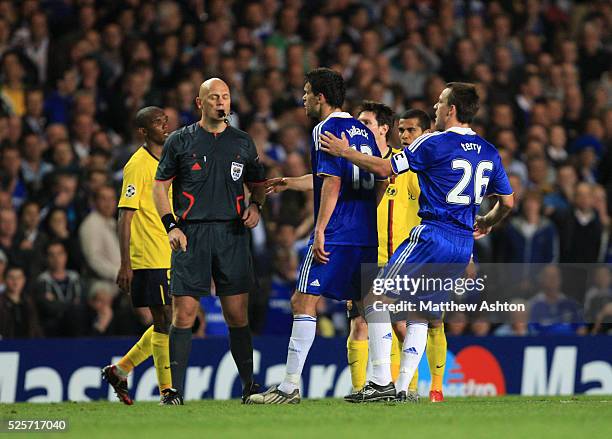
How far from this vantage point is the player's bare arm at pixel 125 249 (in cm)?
955

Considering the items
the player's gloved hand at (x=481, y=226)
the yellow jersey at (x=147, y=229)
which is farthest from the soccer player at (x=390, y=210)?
the yellow jersey at (x=147, y=229)

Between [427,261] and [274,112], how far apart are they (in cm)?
694

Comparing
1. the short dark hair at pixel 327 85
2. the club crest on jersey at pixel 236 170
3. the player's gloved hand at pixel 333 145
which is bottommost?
the club crest on jersey at pixel 236 170

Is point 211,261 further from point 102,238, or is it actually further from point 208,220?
point 102,238

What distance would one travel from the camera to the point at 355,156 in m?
8.59

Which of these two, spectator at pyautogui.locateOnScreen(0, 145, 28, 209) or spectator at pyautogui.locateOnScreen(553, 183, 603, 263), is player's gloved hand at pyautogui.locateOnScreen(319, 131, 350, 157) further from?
spectator at pyautogui.locateOnScreen(553, 183, 603, 263)

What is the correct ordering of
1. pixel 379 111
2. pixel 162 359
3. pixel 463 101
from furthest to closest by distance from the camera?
1. pixel 379 111
2. pixel 162 359
3. pixel 463 101

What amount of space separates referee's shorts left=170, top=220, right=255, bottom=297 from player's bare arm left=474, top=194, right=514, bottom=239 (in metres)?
1.86

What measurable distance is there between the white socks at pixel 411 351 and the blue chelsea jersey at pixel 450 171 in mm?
766

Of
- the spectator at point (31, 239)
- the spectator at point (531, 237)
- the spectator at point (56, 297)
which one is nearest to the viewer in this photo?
the spectator at point (56, 297)

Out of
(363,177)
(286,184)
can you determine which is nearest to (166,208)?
(286,184)

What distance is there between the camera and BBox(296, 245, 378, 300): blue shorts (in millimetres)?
8844

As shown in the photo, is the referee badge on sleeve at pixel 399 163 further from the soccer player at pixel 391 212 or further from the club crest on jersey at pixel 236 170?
the club crest on jersey at pixel 236 170

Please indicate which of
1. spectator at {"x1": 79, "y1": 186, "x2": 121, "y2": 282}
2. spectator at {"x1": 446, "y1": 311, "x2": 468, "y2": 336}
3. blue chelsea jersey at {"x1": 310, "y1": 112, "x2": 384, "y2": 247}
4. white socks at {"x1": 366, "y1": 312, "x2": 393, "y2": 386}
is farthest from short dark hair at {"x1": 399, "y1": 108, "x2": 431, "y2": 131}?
spectator at {"x1": 79, "y1": 186, "x2": 121, "y2": 282}
